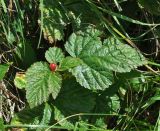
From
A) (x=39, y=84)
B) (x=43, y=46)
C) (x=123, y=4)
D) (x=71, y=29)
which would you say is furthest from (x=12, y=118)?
(x=123, y=4)

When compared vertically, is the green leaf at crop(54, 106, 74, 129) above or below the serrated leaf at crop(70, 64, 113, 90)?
below

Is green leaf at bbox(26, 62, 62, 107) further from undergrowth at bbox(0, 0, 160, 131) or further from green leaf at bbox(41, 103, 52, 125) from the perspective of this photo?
green leaf at bbox(41, 103, 52, 125)

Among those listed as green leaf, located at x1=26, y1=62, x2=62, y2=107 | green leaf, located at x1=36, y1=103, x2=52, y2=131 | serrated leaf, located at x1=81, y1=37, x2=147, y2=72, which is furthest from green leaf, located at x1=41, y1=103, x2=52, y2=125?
serrated leaf, located at x1=81, y1=37, x2=147, y2=72

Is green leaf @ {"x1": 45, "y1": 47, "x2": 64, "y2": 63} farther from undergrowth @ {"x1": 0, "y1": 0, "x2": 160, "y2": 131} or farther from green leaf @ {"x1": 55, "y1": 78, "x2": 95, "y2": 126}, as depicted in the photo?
green leaf @ {"x1": 55, "y1": 78, "x2": 95, "y2": 126}

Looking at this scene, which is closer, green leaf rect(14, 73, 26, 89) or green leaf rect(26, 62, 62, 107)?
green leaf rect(26, 62, 62, 107)

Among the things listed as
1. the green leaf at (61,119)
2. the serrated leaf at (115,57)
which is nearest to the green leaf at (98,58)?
the serrated leaf at (115,57)

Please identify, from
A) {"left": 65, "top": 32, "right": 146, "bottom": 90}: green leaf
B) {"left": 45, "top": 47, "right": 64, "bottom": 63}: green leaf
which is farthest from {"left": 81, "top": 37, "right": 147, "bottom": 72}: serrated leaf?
{"left": 45, "top": 47, "right": 64, "bottom": 63}: green leaf

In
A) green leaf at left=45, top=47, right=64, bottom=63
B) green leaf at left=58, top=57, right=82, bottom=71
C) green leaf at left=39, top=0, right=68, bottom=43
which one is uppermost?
green leaf at left=39, top=0, right=68, bottom=43
